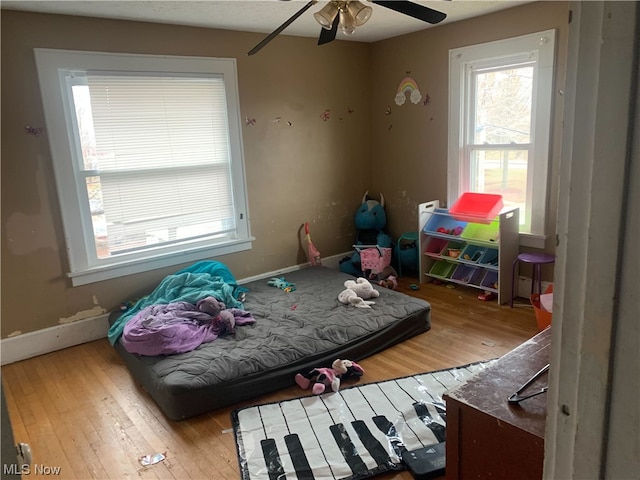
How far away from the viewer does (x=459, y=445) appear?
1528mm

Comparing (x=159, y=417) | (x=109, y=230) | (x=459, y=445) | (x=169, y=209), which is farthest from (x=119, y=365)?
(x=459, y=445)

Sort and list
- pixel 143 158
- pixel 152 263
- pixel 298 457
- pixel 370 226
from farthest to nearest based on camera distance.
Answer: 1. pixel 370 226
2. pixel 152 263
3. pixel 143 158
4. pixel 298 457

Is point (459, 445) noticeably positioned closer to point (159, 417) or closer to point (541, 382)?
point (541, 382)

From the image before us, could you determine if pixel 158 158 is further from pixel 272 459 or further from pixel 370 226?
pixel 272 459

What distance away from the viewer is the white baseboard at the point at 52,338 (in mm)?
3176

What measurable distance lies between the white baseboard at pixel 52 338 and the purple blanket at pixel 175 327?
58 cm

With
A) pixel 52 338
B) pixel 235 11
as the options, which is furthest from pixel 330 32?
pixel 52 338

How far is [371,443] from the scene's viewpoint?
2184 millimetres

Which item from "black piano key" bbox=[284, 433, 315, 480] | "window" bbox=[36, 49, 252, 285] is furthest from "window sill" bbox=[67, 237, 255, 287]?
"black piano key" bbox=[284, 433, 315, 480]

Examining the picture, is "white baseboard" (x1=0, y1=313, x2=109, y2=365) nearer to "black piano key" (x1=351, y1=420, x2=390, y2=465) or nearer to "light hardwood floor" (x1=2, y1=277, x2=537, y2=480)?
"light hardwood floor" (x1=2, y1=277, x2=537, y2=480)

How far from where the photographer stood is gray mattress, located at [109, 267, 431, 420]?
252 centimetres

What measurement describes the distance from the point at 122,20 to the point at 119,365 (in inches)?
93.7

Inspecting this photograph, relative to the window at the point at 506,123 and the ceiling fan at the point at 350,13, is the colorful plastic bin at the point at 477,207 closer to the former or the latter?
the window at the point at 506,123

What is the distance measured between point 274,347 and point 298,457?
811mm
